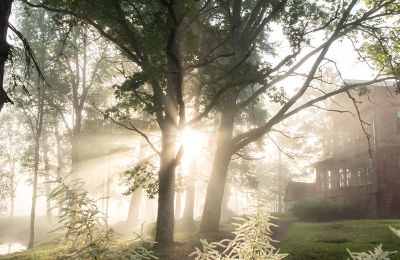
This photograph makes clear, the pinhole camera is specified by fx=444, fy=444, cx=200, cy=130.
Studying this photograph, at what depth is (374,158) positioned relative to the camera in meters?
34.1

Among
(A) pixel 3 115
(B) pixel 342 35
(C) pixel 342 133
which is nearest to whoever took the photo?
(B) pixel 342 35

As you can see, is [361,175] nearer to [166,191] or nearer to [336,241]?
[336,241]

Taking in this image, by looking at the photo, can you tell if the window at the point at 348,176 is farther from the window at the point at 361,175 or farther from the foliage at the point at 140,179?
the foliage at the point at 140,179

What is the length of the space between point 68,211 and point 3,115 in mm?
71499

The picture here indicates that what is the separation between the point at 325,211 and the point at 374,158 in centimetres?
577

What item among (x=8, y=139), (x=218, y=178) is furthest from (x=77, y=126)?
(x=8, y=139)

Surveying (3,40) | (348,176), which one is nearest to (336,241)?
(3,40)

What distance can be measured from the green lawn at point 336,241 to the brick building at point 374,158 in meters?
10.5

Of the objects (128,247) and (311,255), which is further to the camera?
(311,255)

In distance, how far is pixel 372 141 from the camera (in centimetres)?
3491

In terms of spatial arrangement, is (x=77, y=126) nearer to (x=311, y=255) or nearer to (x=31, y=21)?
(x=31, y=21)

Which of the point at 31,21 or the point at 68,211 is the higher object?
the point at 31,21

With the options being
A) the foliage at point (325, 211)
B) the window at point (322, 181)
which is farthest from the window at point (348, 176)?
the foliage at point (325, 211)

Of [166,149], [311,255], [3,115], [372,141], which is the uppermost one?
[3,115]
